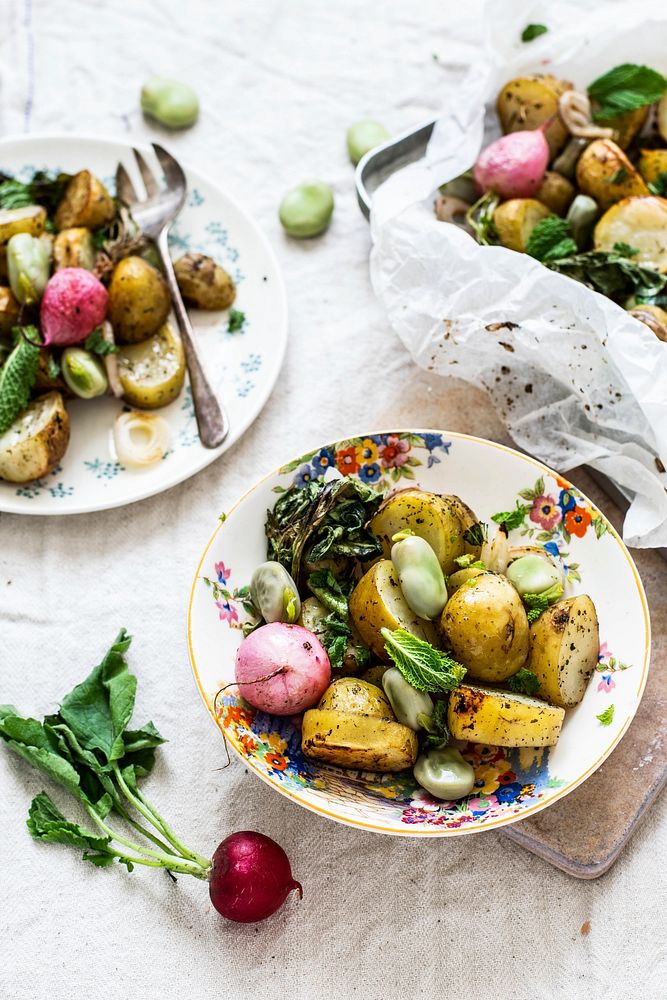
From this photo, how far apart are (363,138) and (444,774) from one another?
1.37 meters

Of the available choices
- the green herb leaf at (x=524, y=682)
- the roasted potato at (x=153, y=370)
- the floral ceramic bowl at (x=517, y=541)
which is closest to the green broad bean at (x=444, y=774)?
the floral ceramic bowl at (x=517, y=541)

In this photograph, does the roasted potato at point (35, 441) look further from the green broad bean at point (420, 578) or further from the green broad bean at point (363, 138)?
the green broad bean at point (363, 138)

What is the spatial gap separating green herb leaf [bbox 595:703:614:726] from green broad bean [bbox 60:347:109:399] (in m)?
1.00

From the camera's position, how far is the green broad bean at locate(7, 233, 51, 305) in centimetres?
169

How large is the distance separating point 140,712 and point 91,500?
0.38 meters

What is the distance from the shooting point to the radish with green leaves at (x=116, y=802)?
55.1 inches

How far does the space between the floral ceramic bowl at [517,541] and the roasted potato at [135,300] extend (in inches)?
17.8

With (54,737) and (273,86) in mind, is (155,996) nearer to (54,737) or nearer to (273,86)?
(54,737)

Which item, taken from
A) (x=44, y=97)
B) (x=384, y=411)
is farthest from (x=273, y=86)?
(x=384, y=411)

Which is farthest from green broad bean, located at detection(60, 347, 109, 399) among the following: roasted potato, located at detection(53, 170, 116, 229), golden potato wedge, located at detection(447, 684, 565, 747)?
golden potato wedge, located at detection(447, 684, 565, 747)

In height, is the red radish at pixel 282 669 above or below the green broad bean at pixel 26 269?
below

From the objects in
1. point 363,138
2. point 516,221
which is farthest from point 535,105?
point 363,138

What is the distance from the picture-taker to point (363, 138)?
207 centimetres

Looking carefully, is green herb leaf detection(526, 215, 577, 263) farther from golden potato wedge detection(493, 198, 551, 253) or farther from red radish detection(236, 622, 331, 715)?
red radish detection(236, 622, 331, 715)
